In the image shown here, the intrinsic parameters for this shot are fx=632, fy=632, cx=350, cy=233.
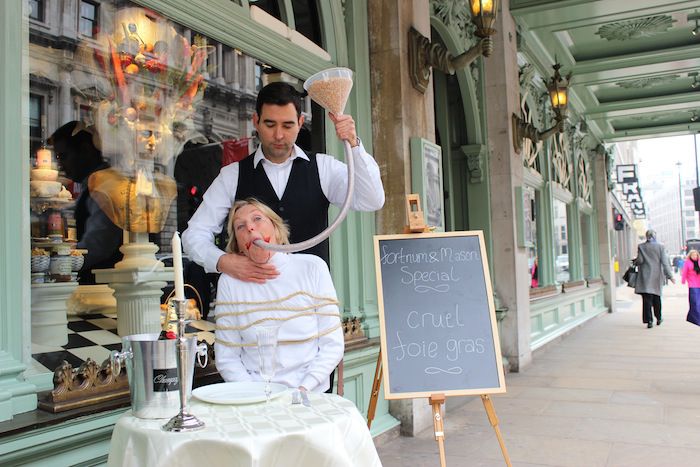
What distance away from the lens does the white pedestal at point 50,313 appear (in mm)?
2529

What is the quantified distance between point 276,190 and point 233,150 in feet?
3.35

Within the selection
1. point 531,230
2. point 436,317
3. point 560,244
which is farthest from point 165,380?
point 560,244

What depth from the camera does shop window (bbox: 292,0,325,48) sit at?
4.32 meters

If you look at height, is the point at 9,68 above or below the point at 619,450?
above

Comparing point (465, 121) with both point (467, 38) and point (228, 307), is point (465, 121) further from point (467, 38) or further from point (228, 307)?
point (228, 307)

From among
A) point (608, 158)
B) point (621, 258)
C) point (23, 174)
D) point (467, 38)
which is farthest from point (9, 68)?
point (621, 258)

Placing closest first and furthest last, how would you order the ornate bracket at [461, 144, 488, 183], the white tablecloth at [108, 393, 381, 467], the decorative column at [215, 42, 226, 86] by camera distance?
the white tablecloth at [108, 393, 381, 467]
the decorative column at [215, 42, 226, 86]
the ornate bracket at [461, 144, 488, 183]

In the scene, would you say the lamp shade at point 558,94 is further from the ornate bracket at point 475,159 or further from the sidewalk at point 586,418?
the sidewalk at point 586,418

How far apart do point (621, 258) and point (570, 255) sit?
25.4 metres

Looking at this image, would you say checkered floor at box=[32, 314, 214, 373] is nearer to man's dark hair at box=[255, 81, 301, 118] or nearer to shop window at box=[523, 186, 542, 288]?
man's dark hair at box=[255, 81, 301, 118]

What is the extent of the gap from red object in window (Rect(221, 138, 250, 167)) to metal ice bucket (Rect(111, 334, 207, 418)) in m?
1.81

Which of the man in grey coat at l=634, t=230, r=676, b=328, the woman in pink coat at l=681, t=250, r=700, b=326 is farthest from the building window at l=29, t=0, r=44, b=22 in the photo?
the man in grey coat at l=634, t=230, r=676, b=328

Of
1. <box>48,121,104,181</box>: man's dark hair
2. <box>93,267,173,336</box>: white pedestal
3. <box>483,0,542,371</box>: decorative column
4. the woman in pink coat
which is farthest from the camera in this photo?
<box>483,0,542,371</box>: decorative column

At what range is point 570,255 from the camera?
1248 centimetres
